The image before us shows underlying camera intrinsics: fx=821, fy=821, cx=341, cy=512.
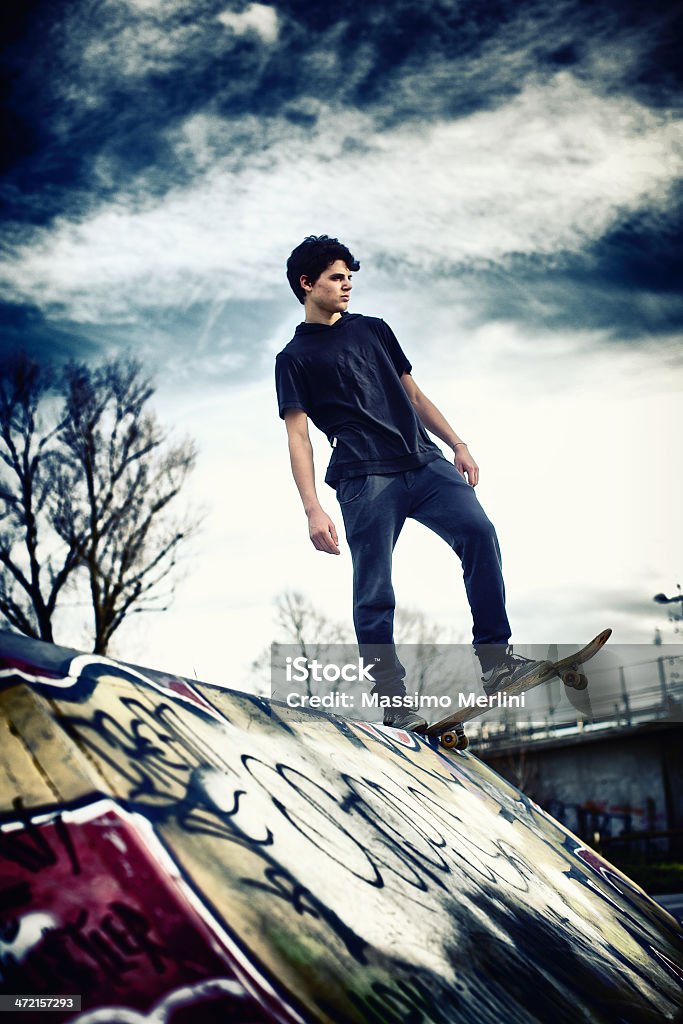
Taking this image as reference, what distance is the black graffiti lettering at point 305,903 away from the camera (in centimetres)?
126

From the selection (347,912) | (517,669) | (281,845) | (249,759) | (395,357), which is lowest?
(347,912)

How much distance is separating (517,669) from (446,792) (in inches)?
23.9

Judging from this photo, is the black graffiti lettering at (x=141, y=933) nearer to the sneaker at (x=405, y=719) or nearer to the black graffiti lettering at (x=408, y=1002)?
the black graffiti lettering at (x=408, y=1002)

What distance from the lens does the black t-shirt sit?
10.4ft

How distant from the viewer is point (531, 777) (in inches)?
950

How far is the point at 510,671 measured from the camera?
115 inches

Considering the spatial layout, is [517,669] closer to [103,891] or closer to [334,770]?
[334,770]

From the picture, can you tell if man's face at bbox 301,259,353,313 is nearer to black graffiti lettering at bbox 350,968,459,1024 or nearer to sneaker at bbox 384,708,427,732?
sneaker at bbox 384,708,427,732

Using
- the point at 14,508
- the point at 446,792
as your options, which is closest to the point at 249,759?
the point at 446,792

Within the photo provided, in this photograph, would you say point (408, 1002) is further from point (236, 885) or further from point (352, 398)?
point (352, 398)

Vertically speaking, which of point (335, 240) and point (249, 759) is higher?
point (335, 240)

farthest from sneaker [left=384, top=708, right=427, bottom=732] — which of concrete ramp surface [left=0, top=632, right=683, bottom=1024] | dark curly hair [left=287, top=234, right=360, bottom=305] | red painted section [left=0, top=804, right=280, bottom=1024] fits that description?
red painted section [left=0, top=804, right=280, bottom=1024]

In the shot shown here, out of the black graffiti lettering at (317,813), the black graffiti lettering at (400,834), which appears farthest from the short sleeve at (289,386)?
the black graffiti lettering at (317,813)

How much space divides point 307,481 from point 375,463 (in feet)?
0.88
